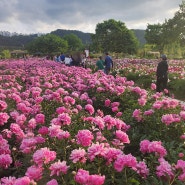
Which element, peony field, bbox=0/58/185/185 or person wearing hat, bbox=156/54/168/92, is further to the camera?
person wearing hat, bbox=156/54/168/92

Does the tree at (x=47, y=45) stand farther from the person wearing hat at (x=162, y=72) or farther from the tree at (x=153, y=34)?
the person wearing hat at (x=162, y=72)

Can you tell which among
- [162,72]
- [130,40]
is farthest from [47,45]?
[162,72]

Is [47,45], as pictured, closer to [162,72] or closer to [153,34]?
[153,34]

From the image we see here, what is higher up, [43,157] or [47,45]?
[43,157]

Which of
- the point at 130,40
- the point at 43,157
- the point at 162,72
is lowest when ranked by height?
the point at 162,72

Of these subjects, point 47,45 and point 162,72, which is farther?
point 47,45

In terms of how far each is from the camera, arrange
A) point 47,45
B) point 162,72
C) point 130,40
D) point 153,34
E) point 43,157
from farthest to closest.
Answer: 1. point 47,45
2. point 153,34
3. point 130,40
4. point 162,72
5. point 43,157

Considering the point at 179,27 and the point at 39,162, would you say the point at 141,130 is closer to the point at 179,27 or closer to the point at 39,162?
the point at 39,162

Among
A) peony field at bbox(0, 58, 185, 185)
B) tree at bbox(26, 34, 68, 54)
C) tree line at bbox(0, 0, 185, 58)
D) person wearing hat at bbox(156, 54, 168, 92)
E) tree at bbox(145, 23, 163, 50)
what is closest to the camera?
peony field at bbox(0, 58, 185, 185)

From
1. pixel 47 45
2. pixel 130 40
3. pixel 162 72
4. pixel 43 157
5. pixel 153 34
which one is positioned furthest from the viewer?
pixel 47 45

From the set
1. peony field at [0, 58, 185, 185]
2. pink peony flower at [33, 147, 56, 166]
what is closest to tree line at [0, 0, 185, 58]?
peony field at [0, 58, 185, 185]

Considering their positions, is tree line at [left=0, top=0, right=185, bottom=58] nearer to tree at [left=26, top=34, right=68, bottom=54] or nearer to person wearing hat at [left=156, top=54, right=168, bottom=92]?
tree at [left=26, top=34, right=68, bottom=54]

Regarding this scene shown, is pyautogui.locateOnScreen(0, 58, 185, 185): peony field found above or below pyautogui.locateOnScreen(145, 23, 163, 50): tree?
below

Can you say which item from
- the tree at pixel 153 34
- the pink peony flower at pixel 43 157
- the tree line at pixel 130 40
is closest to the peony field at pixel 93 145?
the pink peony flower at pixel 43 157
